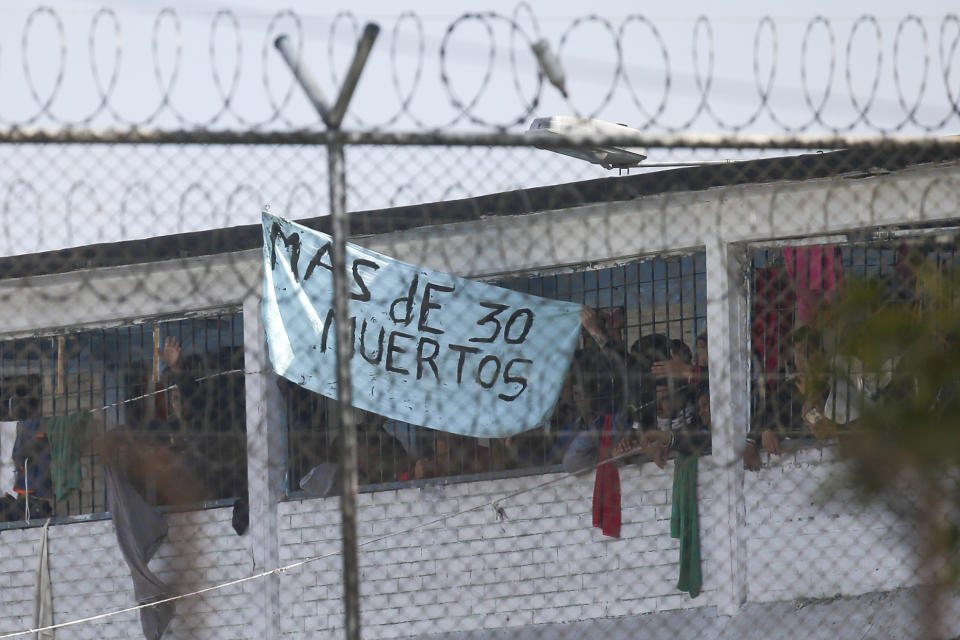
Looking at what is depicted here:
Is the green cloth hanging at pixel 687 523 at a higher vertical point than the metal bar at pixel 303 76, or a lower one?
lower

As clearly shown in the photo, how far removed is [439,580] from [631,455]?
188 centimetres

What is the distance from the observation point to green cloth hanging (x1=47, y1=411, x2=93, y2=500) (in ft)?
39.1

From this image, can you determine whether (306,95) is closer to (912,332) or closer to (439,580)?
(912,332)

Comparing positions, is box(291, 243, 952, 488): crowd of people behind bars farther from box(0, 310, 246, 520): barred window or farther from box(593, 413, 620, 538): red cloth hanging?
box(0, 310, 246, 520): barred window

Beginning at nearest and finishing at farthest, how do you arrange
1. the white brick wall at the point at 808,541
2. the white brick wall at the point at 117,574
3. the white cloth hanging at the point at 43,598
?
the white brick wall at the point at 808,541 < the white brick wall at the point at 117,574 < the white cloth hanging at the point at 43,598

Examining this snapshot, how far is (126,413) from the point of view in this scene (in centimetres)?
1211

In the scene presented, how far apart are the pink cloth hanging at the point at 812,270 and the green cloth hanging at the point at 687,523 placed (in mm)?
1344

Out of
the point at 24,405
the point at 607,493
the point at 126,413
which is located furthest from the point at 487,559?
the point at 24,405

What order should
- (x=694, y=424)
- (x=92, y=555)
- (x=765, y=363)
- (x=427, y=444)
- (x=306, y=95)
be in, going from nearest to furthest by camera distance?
(x=306, y=95) → (x=765, y=363) → (x=694, y=424) → (x=427, y=444) → (x=92, y=555)

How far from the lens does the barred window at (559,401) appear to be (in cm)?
987

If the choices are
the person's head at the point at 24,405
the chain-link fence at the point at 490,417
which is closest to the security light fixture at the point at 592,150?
the chain-link fence at the point at 490,417

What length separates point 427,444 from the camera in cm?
1096

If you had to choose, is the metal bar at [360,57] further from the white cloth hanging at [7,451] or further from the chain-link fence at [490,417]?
the white cloth hanging at [7,451]

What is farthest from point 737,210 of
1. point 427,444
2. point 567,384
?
point 427,444
